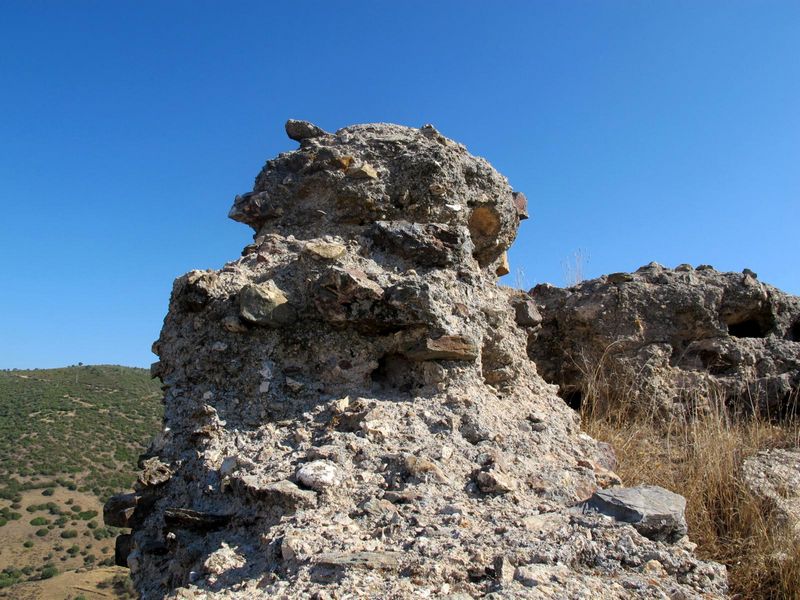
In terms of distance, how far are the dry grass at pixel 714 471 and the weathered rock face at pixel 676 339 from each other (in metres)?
0.15

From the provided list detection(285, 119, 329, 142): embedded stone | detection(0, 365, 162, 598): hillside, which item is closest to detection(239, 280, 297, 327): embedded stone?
detection(285, 119, 329, 142): embedded stone

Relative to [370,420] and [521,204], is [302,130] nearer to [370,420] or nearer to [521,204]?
[521,204]

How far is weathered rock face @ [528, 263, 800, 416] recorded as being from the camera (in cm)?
508

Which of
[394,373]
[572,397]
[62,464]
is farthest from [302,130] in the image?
[62,464]

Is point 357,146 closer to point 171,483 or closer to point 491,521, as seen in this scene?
point 171,483

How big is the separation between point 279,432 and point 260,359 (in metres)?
0.50

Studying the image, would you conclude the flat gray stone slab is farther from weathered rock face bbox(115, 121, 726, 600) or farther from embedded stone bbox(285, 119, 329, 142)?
embedded stone bbox(285, 119, 329, 142)

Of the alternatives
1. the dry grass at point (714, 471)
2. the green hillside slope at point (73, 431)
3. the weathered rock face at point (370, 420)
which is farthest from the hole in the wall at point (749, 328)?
the green hillside slope at point (73, 431)

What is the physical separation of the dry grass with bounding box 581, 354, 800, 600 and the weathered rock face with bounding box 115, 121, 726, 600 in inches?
19.4

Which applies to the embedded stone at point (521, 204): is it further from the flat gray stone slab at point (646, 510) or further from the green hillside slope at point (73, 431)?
the green hillside slope at point (73, 431)

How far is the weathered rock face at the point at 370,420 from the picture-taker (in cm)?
198

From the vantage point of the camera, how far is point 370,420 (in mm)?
2865

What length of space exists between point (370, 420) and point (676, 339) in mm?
3629

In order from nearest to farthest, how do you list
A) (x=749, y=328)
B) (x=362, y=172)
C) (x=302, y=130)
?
(x=362, y=172) < (x=302, y=130) < (x=749, y=328)
